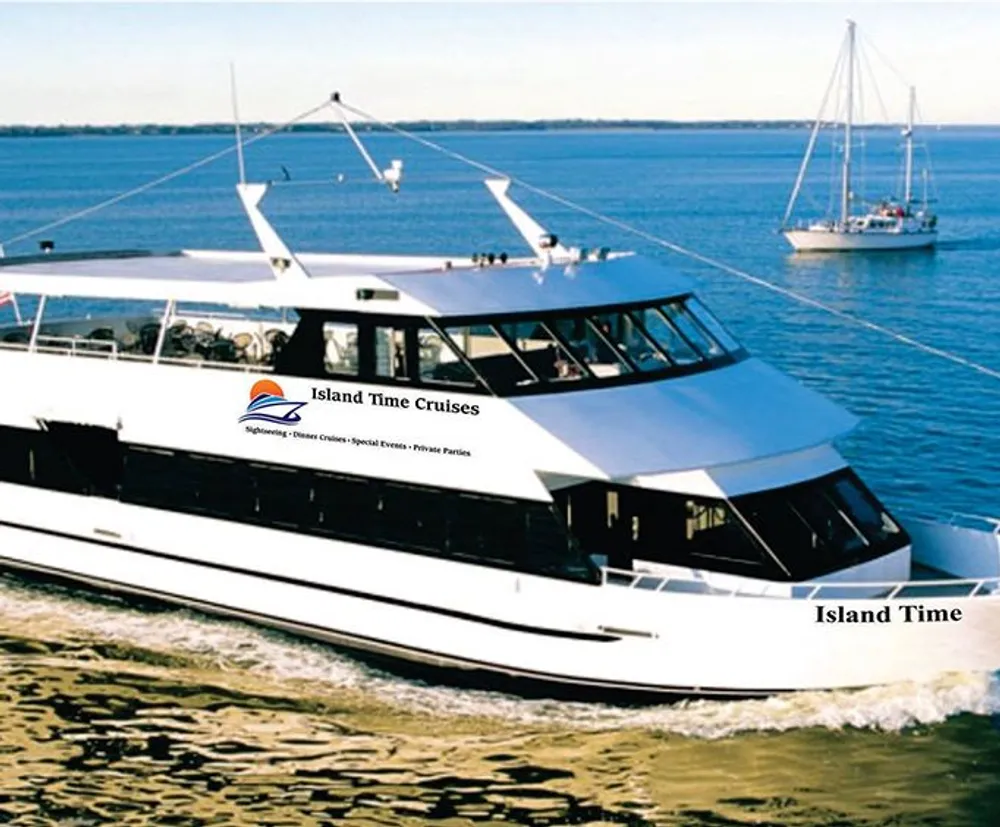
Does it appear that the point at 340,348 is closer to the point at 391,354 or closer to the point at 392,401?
the point at 391,354

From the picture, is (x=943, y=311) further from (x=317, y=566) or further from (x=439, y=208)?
(x=439, y=208)

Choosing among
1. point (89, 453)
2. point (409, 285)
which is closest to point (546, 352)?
point (409, 285)

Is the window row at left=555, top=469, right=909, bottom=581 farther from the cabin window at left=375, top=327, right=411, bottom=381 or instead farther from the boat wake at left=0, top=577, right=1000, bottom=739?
the cabin window at left=375, top=327, right=411, bottom=381

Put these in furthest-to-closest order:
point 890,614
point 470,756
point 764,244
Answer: point 764,244
point 470,756
point 890,614

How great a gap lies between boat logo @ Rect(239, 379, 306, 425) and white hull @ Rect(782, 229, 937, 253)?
53127 millimetres

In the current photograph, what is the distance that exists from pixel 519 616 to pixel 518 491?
1.43 m

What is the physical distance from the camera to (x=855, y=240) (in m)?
69.1

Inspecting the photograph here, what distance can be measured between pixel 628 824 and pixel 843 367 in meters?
25.9

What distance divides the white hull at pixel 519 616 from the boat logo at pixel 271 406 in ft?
4.75

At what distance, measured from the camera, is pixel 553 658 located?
16219 mm

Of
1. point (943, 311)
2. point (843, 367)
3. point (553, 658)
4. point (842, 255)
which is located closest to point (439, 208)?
point (842, 255)

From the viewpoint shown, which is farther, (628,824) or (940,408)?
(940,408)

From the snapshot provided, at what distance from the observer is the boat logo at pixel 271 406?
58.6ft

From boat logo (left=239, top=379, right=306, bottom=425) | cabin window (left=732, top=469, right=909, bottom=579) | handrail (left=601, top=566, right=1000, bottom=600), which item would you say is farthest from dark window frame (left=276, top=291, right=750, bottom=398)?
handrail (left=601, top=566, right=1000, bottom=600)
